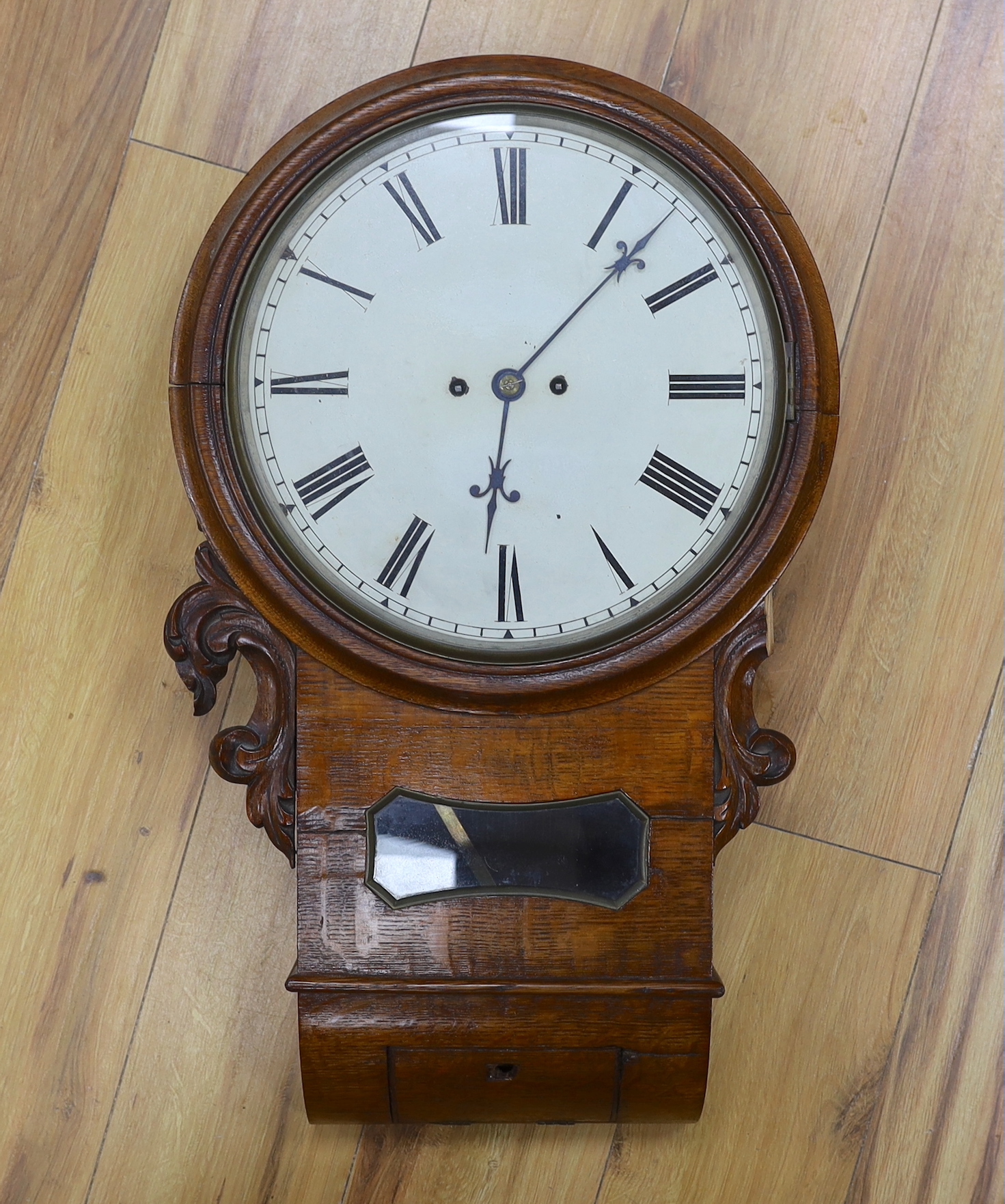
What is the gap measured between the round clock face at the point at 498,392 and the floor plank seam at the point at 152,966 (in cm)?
27

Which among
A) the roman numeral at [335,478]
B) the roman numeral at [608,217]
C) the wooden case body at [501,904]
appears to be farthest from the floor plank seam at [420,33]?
the wooden case body at [501,904]

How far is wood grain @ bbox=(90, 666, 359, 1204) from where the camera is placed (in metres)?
1.07

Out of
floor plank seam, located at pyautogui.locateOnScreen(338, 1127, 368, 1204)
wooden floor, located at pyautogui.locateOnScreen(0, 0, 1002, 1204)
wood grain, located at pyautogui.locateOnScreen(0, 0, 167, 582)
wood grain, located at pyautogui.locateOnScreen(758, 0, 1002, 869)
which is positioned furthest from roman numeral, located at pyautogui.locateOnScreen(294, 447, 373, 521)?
floor plank seam, located at pyautogui.locateOnScreen(338, 1127, 368, 1204)

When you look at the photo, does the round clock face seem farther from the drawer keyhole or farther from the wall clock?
the drawer keyhole

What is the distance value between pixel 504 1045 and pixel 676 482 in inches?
18.8

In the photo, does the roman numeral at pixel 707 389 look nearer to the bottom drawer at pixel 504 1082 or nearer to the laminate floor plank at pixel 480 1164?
the bottom drawer at pixel 504 1082

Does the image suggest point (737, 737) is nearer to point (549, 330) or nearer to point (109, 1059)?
point (549, 330)

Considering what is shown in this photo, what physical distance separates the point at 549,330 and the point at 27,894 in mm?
708

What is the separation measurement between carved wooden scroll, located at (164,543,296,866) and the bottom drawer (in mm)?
225

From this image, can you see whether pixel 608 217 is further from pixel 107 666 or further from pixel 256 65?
pixel 107 666

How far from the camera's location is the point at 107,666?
108 cm

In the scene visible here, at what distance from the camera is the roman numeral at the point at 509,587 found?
3.01 feet

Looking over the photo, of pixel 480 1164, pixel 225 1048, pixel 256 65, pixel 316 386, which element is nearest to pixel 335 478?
pixel 316 386

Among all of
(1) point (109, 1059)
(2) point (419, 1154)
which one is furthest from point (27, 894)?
(2) point (419, 1154)
